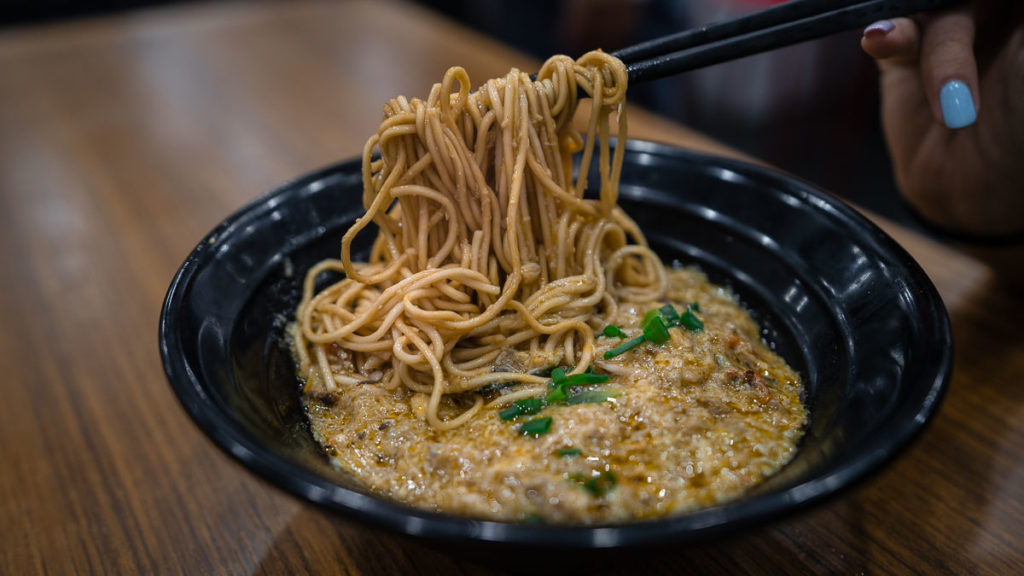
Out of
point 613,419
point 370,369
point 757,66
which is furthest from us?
point 757,66

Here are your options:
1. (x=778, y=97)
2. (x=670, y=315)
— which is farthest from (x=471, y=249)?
(x=778, y=97)

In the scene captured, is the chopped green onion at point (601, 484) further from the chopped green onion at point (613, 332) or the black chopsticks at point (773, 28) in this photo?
the black chopsticks at point (773, 28)

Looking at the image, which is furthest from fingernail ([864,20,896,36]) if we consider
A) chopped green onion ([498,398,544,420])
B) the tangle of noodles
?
chopped green onion ([498,398,544,420])

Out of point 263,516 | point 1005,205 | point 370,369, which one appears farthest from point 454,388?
point 1005,205

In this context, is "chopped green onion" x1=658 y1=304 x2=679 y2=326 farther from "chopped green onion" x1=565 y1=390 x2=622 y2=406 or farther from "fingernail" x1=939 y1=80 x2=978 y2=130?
"fingernail" x1=939 y1=80 x2=978 y2=130

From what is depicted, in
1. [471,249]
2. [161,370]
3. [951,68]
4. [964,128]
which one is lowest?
[161,370]

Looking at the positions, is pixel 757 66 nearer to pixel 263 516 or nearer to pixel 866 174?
pixel 866 174

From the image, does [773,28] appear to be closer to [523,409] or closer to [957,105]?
[957,105]

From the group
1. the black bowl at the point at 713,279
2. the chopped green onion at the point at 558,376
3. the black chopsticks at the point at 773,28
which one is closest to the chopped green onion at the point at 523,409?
the chopped green onion at the point at 558,376
